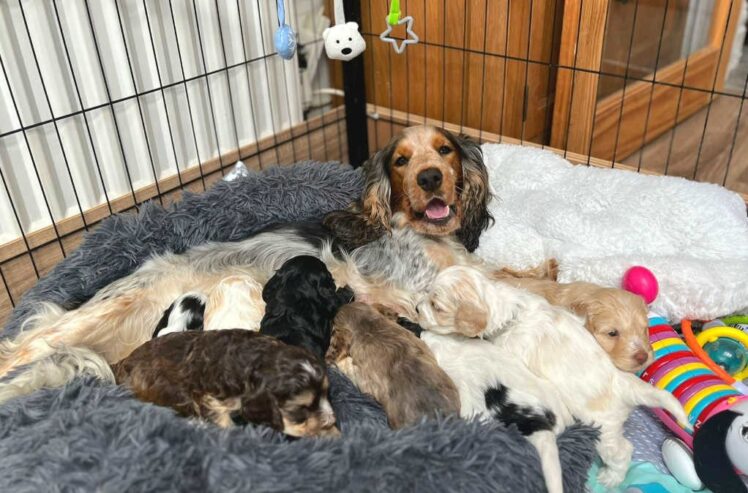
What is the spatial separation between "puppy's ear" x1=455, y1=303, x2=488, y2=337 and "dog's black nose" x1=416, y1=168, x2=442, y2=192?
69 centimetres

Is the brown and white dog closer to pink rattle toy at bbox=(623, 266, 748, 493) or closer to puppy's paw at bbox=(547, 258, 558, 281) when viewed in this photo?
puppy's paw at bbox=(547, 258, 558, 281)

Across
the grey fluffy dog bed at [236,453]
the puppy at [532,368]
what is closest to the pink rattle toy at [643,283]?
the puppy at [532,368]

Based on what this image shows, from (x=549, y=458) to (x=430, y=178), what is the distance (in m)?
1.22

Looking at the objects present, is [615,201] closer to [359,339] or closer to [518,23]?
[518,23]

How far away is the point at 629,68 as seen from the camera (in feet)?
13.6

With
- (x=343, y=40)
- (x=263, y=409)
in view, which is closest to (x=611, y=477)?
(x=263, y=409)

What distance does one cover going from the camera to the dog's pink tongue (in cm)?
261

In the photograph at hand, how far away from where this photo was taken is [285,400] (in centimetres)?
165

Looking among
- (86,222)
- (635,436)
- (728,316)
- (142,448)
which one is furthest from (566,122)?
(142,448)

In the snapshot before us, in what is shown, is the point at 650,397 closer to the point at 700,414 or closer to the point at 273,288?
the point at 700,414

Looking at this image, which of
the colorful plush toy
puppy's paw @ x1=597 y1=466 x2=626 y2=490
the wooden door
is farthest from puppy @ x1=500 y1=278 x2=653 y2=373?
the wooden door

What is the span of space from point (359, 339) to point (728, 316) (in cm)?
158

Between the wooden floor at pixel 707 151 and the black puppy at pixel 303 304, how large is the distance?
2.68m

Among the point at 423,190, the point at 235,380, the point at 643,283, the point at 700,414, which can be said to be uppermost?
the point at 423,190
